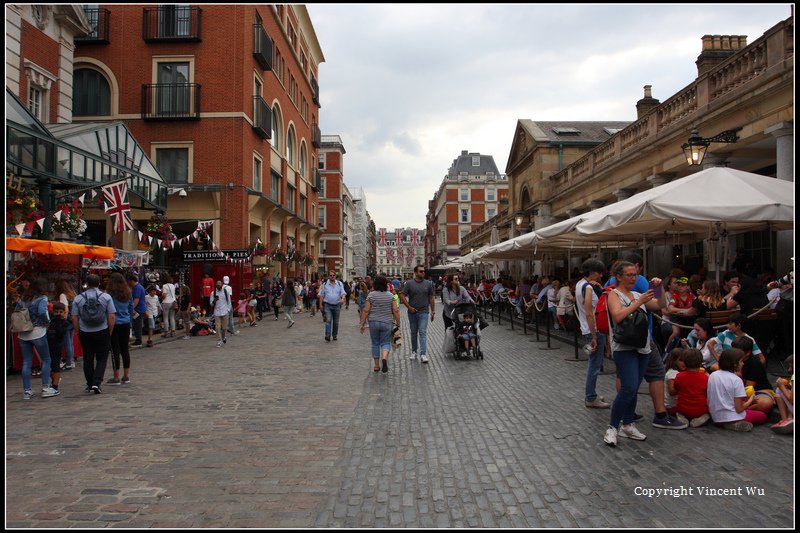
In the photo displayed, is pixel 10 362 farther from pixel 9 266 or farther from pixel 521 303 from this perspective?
pixel 521 303

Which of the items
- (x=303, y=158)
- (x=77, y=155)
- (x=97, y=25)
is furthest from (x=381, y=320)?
(x=303, y=158)

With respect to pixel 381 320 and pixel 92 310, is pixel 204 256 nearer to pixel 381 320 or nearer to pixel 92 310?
pixel 381 320

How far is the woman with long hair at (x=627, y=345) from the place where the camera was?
198 inches

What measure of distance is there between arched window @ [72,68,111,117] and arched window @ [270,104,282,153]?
8811mm

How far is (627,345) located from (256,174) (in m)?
25.2

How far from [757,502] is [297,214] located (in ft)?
114

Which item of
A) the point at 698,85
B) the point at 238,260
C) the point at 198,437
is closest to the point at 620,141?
the point at 698,85

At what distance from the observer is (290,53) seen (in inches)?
1394

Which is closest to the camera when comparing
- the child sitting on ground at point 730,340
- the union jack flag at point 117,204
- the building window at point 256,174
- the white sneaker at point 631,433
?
the white sneaker at point 631,433

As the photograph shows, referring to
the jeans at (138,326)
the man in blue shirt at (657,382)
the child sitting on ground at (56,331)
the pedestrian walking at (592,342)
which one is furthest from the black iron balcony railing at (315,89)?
the man in blue shirt at (657,382)

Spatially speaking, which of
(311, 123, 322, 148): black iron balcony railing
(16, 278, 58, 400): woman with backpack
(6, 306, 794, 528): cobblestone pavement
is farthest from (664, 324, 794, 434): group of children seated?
(311, 123, 322, 148): black iron balcony railing

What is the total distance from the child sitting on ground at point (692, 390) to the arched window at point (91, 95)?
2735 centimetres

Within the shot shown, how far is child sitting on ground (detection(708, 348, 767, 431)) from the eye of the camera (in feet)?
18.5

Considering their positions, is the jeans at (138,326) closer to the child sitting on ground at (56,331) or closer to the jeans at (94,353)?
the child sitting on ground at (56,331)
